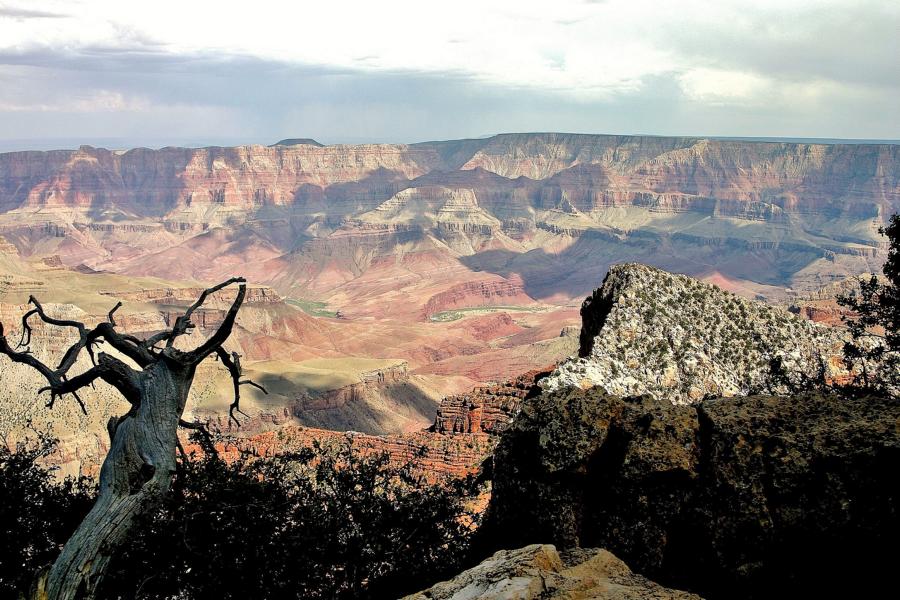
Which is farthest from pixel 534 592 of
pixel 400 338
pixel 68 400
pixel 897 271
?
pixel 400 338

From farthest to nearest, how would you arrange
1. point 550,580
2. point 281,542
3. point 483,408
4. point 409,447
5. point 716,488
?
point 483,408 → point 409,447 → point 281,542 → point 716,488 → point 550,580

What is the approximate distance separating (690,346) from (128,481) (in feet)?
49.2

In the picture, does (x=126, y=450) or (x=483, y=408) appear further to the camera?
(x=483, y=408)

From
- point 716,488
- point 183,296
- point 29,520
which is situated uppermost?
point 716,488

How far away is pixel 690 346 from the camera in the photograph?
21.7 meters

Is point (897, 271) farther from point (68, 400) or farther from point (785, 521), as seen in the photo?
point (68, 400)

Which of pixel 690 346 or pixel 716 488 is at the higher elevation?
pixel 716 488

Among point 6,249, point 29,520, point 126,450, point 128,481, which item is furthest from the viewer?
point 6,249

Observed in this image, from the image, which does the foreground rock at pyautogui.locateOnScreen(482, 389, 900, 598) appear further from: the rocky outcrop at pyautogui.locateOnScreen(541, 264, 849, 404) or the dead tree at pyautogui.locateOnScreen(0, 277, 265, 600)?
the rocky outcrop at pyautogui.locateOnScreen(541, 264, 849, 404)

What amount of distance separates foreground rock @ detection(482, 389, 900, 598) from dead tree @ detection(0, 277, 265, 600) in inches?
192

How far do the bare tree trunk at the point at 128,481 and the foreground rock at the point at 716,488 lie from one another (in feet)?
16.0

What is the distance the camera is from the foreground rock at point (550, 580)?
8.08m

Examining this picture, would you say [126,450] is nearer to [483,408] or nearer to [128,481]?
[128,481]

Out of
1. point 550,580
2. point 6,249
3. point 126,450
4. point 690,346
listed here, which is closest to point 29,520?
point 126,450
